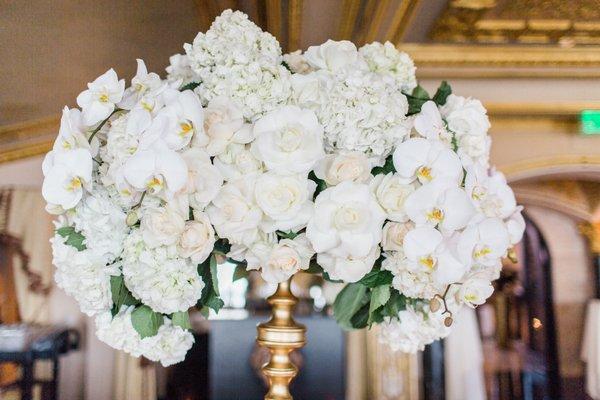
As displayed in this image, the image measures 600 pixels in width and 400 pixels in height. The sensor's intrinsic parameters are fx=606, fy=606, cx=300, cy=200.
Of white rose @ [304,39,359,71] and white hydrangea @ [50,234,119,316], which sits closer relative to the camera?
white hydrangea @ [50,234,119,316]

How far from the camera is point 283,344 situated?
115 centimetres

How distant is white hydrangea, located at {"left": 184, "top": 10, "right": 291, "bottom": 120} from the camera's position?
3.31ft

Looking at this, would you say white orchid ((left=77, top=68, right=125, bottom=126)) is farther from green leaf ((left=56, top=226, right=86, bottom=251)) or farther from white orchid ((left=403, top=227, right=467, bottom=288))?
white orchid ((left=403, top=227, right=467, bottom=288))

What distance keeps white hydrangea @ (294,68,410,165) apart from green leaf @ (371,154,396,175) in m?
0.02

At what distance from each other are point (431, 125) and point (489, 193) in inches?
7.4

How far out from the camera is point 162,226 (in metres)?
0.93

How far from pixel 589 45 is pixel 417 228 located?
13.5 feet

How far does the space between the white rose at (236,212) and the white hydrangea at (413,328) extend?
39cm

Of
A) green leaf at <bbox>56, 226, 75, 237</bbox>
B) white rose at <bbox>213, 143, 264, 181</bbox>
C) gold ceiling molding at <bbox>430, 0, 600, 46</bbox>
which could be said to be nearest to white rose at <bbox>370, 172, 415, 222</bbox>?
white rose at <bbox>213, 143, 264, 181</bbox>

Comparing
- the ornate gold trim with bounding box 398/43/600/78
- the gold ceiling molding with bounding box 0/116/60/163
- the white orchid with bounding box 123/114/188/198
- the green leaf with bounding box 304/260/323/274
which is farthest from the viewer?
the gold ceiling molding with bounding box 0/116/60/163

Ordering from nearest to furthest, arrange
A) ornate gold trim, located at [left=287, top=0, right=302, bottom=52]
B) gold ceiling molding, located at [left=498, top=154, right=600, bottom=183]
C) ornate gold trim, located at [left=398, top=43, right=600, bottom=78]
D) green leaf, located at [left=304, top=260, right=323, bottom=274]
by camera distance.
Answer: green leaf, located at [left=304, top=260, right=323, bottom=274] < ornate gold trim, located at [left=287, top=0, right=302, bottom=52] < ornate gold trim, located at [left=398, top=43, right=600, bottom=78] < gold ceiling molding, located at [left=498, top=154, right=600, bottom=183]

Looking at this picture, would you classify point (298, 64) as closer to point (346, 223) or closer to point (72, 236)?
point (346, 223)

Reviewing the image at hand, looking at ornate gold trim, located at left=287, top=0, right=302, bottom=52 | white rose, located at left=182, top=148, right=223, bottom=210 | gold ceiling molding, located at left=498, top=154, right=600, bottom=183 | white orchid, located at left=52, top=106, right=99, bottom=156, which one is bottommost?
white rose, located at left=182, top=148, right=223, bottom=210

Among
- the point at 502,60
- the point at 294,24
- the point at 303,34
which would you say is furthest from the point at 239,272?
the point at 502,60
